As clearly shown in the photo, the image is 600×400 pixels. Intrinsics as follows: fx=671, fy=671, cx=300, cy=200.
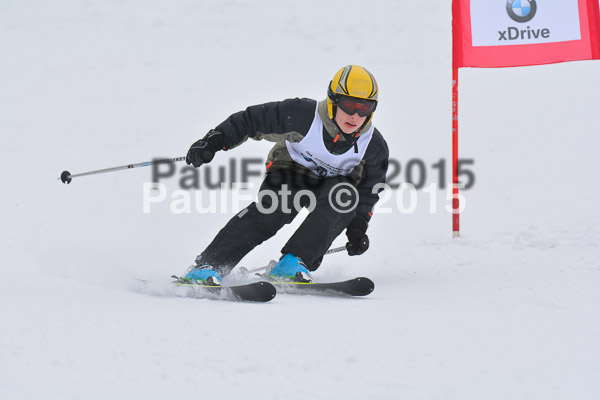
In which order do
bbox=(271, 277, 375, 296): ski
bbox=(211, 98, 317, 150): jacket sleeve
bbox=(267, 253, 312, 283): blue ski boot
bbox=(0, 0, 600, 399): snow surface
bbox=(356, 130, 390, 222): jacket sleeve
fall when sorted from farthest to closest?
bbox=(356, 130, 390, 222): jacket sleeve → bbox=(211, 98, 317, 150): jacket sleeve → bbox=(267, 253, 312, 283): blue ski boot → bbox=(271, 277, 375, 296): ski → bbox=(0, 0, 600, 399): snow surface

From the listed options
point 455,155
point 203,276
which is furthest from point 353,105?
point 455,155

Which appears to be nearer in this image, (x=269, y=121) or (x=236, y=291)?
(x=236, y=291)

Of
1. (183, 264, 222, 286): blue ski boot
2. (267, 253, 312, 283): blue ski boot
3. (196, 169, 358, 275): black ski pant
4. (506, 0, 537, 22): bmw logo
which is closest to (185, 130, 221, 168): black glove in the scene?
(196, 169, 358, 275): black ski pant

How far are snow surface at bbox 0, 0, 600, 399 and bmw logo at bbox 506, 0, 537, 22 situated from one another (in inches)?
70.7

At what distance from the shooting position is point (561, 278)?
161 inches

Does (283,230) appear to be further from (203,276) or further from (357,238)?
(203,276)

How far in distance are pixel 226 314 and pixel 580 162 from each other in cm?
640

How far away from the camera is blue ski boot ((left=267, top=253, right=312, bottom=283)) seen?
382 cm

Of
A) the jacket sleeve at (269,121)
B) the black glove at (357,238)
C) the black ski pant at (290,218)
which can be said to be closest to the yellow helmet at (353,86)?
the jacket sleeve at (269,121)

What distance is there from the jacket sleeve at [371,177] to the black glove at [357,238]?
6cm

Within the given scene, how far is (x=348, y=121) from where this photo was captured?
4.12 metres

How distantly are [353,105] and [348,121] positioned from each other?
0.11 meters

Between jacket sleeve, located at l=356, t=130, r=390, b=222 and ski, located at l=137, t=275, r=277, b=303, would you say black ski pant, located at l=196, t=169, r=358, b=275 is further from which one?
ski, located at l=137, t=275, r=277, b=303

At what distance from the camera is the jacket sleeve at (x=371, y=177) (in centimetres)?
446
